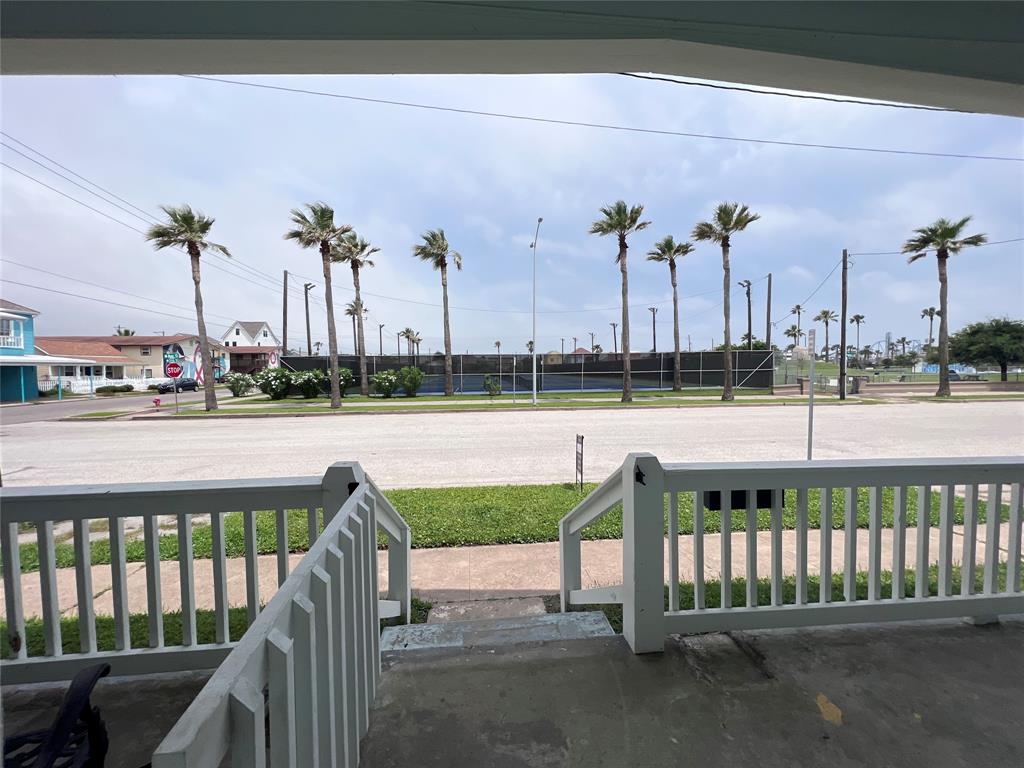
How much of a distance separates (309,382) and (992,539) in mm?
30556

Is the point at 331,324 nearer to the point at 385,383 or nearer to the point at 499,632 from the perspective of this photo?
the point at 385,383

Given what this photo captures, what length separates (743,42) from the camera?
2.43m

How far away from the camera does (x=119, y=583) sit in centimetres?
245

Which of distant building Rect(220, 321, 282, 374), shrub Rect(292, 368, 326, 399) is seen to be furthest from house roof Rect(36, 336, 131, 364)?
shrub Rect(292, 368, 326, 399)

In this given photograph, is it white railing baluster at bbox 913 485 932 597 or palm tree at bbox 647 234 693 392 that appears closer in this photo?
white railing baluster at bbox 913 485 932 597

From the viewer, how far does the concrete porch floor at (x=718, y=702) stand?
197 centimetres

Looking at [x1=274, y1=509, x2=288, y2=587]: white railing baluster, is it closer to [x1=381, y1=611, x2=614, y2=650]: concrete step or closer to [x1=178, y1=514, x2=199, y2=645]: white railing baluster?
[x1=178, y1=514, x2=199, y2=645]: white railing baluster

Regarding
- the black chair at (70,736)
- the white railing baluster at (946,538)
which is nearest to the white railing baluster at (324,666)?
the black chair at (70,736)

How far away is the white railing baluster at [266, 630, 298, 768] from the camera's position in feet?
3.60

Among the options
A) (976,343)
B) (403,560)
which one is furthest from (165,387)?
(976,343)

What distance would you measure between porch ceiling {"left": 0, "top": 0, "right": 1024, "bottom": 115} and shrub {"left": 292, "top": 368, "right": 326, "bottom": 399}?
28819mm

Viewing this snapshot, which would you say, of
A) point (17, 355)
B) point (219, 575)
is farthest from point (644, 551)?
point (17, 355)

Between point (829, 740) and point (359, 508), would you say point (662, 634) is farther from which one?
point (359, 508)

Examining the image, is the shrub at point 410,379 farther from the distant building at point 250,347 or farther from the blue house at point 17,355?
the distant building at point 250,347
